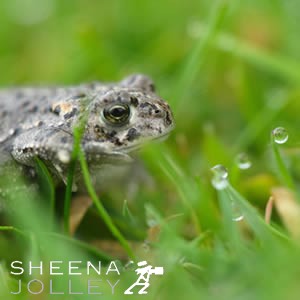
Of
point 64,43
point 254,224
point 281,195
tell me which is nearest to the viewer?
point 254,224

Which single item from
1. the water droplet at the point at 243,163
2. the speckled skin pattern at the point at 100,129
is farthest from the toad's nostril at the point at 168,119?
the water droplet at the point at 243,163

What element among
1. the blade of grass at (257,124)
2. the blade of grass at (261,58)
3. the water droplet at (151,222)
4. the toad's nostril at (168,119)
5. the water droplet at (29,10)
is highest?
the water droplet at (29,10)

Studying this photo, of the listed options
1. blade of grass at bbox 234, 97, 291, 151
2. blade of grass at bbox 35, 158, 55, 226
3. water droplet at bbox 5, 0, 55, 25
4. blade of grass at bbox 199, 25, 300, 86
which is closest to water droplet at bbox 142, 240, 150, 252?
blade of grass at bbox 35, 158, 55, 226

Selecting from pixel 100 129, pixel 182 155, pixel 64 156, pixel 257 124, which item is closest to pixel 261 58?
pixel 257 124

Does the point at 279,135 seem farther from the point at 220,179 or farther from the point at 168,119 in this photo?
the point at 168,119

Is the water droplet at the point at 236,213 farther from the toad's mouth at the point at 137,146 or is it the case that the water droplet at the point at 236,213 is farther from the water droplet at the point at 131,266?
the toad's mouth at the point at 137,146

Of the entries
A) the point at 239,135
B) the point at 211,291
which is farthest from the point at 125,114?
the point at 239,135

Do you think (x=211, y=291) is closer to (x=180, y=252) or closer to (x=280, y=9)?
Answer: (x=180, y=252)
